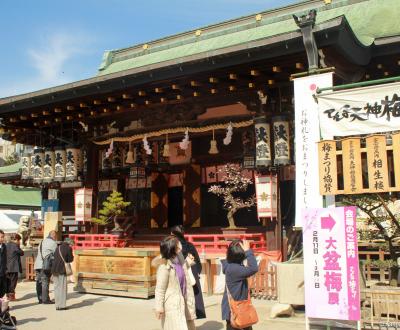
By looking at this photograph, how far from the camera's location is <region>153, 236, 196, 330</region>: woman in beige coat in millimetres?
4934

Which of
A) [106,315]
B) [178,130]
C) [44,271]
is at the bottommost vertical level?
[106,315]

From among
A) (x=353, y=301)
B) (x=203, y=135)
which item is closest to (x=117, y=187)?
(x=203, y=135)

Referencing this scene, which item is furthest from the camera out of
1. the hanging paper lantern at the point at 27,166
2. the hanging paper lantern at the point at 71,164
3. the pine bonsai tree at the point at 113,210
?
the hanging paper lantern at the point at 27,166

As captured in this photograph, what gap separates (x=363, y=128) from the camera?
7.00 meters

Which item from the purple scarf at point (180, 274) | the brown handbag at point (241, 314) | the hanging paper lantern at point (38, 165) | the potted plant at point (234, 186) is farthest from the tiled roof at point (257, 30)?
the brown handbag at point (241, 314)

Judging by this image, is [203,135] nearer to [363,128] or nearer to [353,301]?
[363,128]

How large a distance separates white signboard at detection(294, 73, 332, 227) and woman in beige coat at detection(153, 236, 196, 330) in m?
3.16

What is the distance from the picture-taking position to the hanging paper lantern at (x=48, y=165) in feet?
50.1

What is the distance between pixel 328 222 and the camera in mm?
6473

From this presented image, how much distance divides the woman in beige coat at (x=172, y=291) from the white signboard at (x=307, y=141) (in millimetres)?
3165

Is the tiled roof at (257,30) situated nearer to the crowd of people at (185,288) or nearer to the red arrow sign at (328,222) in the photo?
the red arrow sign at (328,222)

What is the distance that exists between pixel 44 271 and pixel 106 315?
8.43ft

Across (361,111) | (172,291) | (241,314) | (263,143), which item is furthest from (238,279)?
(263,143)

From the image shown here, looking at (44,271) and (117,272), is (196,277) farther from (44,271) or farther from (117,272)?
(44,271)
